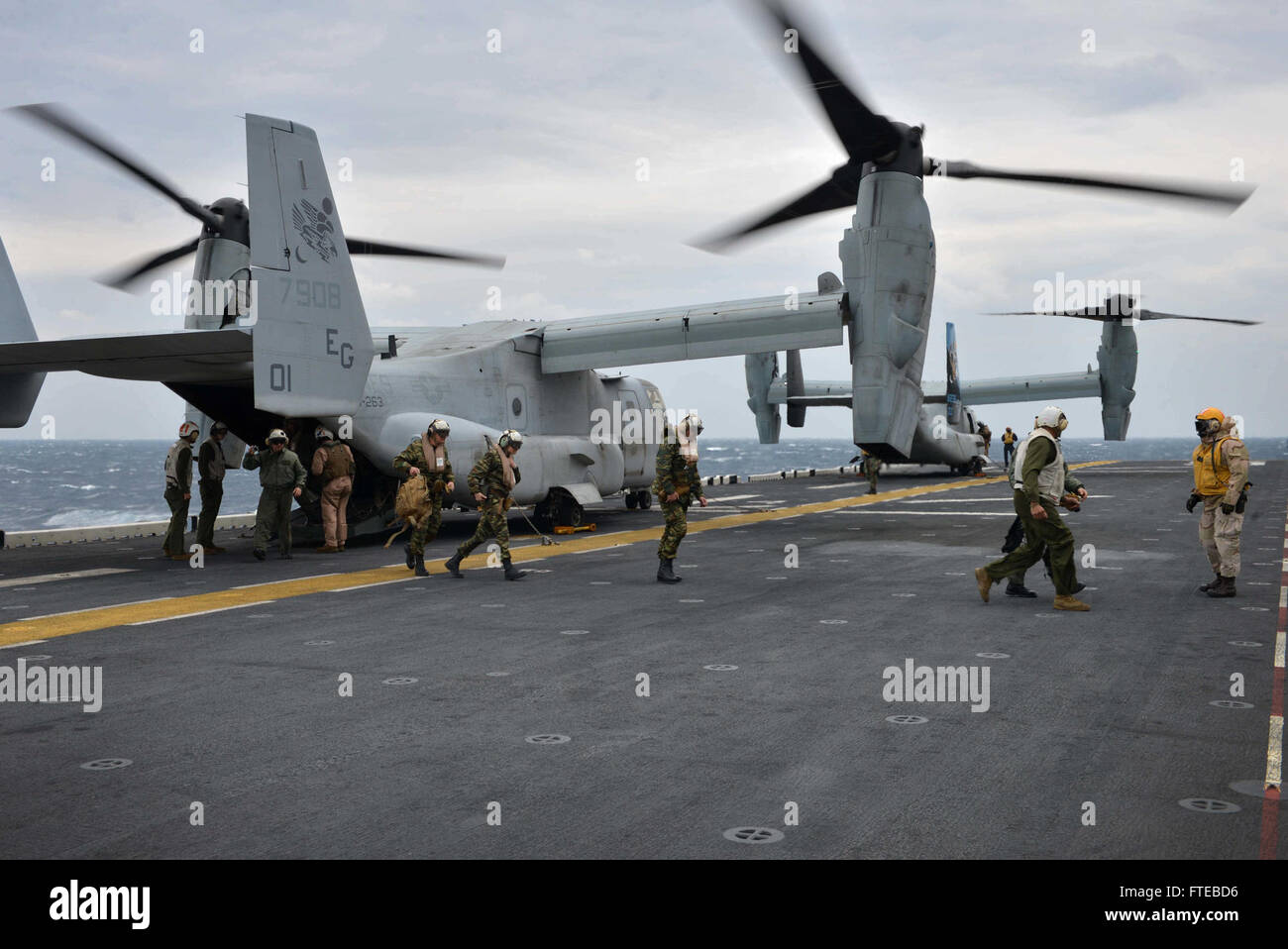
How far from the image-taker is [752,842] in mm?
4547

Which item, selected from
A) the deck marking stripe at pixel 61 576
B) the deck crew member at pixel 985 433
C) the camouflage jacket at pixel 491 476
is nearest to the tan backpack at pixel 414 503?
the camouflage jacket at pixel 491 476

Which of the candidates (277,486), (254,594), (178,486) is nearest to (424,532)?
(254,594)

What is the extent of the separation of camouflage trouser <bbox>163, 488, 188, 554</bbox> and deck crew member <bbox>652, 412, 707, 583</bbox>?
758 centimetres

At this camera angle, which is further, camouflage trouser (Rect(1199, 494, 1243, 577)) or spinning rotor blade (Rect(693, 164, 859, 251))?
spinning rotor blade (Rect(693, 164, 859, 251))

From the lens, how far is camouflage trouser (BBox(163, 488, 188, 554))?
15.8 meters

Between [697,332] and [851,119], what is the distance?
15.5 ft

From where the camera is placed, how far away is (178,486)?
52.1ft

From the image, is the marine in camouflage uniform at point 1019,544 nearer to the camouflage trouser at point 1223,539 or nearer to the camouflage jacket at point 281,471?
the camouflage trouser at point 1223,539

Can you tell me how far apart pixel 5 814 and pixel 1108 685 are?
6.80 metres

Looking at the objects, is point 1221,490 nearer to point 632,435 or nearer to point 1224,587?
point 1224,587

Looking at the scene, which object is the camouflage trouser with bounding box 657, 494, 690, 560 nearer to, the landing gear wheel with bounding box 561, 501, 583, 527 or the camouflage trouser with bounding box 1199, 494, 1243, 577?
the camouflage trouser with bounding box 1199, 494, 1243, 577

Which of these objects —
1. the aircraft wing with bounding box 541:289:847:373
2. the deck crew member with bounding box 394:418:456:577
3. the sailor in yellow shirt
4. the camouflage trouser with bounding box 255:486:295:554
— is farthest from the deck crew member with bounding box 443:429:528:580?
the sailor in yellow shirt
